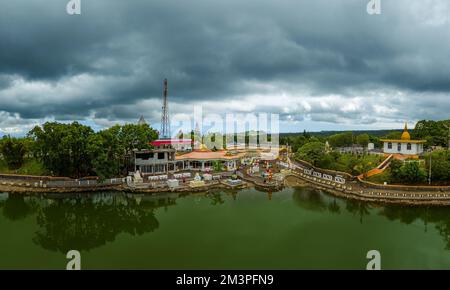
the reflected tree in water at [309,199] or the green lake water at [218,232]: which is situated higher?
the reflected tree in water at [309,199]

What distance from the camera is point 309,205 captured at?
20.0m

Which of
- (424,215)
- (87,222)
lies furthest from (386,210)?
(87,222)

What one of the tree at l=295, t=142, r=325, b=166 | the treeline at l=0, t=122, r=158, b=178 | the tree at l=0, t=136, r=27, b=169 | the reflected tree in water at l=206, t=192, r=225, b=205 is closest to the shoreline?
the reflected tree in water at l=206, t=192, r=225, b=205

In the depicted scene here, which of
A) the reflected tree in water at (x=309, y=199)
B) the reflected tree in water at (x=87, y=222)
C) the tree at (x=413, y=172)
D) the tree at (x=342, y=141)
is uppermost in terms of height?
the tree at (x=342, y=141)

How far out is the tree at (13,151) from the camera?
29438 mm

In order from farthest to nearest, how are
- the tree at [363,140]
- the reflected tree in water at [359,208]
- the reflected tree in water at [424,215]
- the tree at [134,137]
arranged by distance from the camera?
the tree at [363,140]
the tree at [134,137]
the reflected tree in water at [359,208]
the reflected tree in water at [424,215]

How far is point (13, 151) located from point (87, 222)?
20.8 metres

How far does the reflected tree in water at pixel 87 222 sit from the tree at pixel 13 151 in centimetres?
1390

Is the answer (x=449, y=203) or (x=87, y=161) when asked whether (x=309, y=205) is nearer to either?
(x=449, y=203)

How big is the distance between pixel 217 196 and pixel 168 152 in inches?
426

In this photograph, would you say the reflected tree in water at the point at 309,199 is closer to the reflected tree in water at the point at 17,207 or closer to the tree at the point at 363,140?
the reflected tree in water at the point at 17,207

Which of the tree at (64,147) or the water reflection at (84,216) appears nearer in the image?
the water reflection at (84,216)

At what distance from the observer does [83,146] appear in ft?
80.5

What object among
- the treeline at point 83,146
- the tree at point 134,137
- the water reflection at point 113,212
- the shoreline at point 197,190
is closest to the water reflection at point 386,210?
the water reflection at point 113,212
